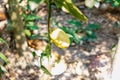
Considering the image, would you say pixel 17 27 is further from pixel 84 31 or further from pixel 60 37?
pixel 60 37

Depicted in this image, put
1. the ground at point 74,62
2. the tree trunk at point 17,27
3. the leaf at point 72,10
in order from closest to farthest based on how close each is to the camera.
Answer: the leaf at point 72,10
the tree trunk at point 17,27
the ground at point 74,62

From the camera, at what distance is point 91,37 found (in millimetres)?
2791

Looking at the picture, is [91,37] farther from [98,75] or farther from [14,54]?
[14,54]

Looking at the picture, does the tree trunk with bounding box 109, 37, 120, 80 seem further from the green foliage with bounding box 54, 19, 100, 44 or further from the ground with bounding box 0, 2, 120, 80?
the green foliage with bounding box 54, 19, 100, 44

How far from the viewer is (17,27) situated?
2311mm

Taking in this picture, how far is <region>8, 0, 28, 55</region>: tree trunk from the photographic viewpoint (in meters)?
2.18

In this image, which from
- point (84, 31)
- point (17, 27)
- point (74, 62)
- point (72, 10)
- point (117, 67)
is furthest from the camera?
point (84, 31)

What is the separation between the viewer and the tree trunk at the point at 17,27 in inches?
85.7

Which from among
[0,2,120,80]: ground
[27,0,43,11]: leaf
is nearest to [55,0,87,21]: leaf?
[27,0,43,11]: leaf

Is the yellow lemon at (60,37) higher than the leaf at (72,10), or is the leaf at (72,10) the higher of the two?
the leaf at (72,10)

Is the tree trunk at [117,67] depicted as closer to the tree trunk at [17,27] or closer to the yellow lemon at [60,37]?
the yellow lemon at [60,37]

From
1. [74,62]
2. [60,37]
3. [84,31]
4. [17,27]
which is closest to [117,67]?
[60,37]

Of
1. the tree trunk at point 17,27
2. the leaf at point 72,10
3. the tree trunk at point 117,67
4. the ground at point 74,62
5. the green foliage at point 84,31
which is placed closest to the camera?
the leaf at point 72,10

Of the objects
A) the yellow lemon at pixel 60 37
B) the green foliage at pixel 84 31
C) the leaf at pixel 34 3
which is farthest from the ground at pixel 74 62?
the leaf at pixel 34 3
